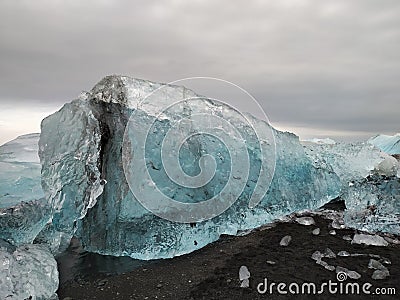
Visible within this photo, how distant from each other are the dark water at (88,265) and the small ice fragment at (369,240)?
10.1 feet

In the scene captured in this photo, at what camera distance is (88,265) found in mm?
5766

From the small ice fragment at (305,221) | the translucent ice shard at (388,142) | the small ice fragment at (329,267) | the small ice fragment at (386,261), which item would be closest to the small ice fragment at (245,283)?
the small ice fragment at (329,267)

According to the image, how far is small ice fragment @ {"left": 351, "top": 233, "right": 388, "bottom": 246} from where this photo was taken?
6.02m

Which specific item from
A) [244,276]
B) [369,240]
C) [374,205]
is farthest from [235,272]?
[374,205]

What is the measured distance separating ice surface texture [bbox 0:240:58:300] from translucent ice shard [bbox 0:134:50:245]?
2.59 feet

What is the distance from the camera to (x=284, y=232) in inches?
258

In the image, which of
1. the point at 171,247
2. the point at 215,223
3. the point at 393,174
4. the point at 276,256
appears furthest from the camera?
the point at 393,174

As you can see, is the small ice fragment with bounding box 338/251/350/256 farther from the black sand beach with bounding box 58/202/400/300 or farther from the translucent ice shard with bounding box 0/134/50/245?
the translucent ice shard with bounding box 0/134/50/245

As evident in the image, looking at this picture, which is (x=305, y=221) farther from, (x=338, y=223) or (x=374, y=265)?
(x=374, y=265)

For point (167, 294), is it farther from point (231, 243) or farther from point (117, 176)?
point (117, 176)

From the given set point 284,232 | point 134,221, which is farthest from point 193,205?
point 284,232

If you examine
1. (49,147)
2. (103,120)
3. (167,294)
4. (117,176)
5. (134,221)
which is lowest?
(167,294)

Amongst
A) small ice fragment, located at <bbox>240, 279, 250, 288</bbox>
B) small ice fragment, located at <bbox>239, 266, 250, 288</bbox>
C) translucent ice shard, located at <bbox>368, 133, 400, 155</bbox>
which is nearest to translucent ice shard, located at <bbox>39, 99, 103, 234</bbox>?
small ice fragment, located at <bbox>239, 266, 250, 288</bbox>

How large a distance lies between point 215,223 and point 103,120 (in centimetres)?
249
